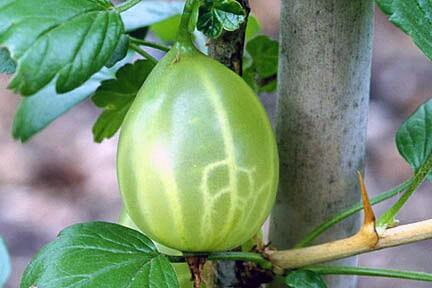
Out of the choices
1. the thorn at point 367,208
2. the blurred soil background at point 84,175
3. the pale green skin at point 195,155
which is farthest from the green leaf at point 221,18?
the blurred soil background at point 84,175

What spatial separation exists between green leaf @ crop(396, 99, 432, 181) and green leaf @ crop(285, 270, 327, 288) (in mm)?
120

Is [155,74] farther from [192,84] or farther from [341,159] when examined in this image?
[341,159]

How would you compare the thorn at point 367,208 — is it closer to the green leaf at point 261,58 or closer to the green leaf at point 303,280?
the green leaf at point 303,280

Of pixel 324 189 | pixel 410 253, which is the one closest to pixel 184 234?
pixel 324 189

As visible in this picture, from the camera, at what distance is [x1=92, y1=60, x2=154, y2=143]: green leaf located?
2.18 ft

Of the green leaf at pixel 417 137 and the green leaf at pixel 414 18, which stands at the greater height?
the green leaf at pixel 414 18

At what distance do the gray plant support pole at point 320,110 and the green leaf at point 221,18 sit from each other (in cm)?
9

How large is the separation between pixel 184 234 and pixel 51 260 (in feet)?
0.28

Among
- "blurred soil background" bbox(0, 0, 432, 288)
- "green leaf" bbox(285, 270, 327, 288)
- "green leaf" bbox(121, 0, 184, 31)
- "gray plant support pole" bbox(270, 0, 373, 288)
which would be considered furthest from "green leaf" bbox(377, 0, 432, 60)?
"blurred soil background" bbox(0, 0, 432, 288)

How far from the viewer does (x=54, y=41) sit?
0.43m

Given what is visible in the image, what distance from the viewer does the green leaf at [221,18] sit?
1.59 ft

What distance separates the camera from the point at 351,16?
0.56 m

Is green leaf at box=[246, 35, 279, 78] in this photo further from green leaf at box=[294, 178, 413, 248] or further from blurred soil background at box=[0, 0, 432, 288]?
blurred soil background at box=[0, 0, 432, 288]

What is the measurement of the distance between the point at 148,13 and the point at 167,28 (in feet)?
0.27
